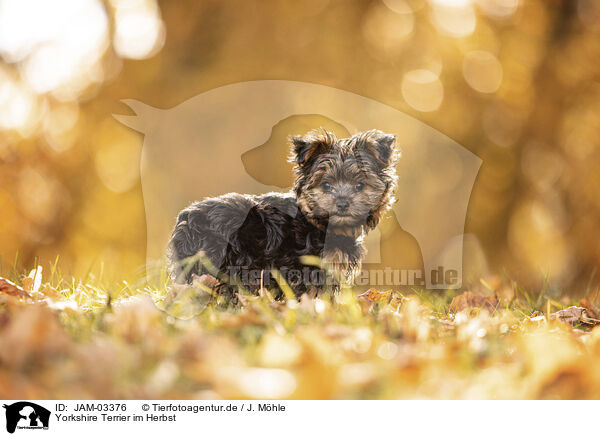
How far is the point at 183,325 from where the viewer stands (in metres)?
2.66

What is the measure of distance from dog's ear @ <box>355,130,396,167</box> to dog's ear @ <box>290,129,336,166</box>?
30cm

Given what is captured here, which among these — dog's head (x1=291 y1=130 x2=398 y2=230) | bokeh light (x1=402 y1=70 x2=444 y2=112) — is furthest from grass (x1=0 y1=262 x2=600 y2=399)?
bokeh light (x1=402 y1=70 x2=444 y2=112)

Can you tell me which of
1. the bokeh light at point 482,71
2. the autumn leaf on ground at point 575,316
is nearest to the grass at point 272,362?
the autumn leaf on ground at point 575,316

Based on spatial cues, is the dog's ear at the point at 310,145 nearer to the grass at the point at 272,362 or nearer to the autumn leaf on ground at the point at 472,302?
the autumn leaf on ground at the point at 472,302

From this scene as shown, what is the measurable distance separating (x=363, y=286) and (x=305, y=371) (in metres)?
4.89

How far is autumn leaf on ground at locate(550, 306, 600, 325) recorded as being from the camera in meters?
3.79

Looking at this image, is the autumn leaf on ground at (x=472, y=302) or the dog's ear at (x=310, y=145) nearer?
the autumn leaf on ground at (x=472, y=302)

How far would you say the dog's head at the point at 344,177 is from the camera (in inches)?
180

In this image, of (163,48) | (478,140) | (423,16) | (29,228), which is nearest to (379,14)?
(423,16)

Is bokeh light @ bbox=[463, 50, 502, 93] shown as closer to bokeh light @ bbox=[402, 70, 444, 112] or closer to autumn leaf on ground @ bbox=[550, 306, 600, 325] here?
bokeh light @ bbox=[402, 70, 444, 112]

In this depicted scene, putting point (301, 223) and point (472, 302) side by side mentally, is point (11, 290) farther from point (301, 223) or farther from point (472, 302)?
point (472, 302)

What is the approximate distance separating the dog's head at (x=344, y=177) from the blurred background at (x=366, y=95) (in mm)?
1925
